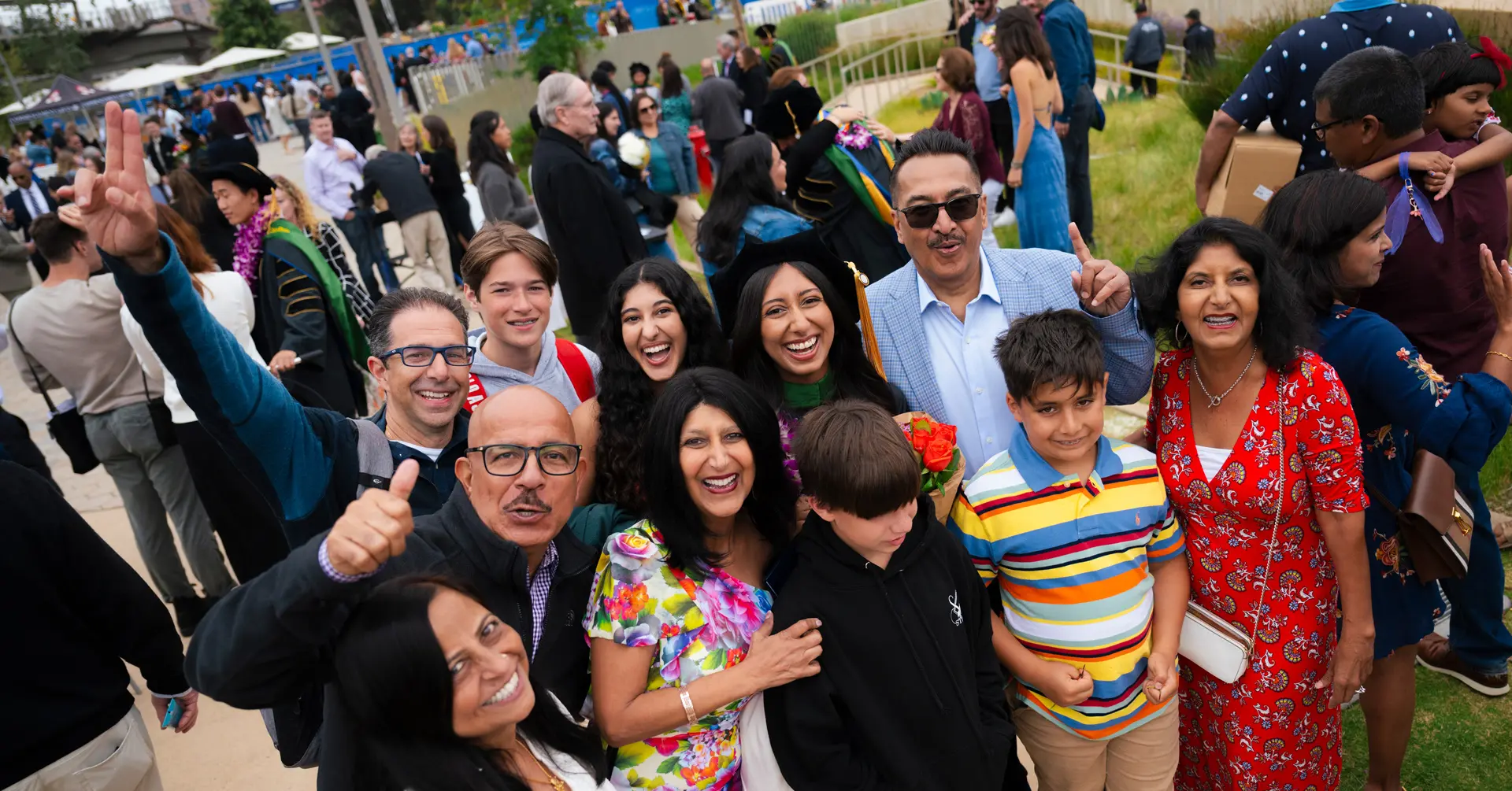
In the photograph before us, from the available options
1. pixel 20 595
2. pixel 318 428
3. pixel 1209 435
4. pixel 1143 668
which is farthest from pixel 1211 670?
pixel 20 595

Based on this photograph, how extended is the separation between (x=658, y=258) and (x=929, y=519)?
4.71 ft

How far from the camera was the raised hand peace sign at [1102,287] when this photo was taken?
2.57 m

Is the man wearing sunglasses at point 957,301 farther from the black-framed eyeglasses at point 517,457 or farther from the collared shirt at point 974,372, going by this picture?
the black-framed eyeglasses at point 517,457

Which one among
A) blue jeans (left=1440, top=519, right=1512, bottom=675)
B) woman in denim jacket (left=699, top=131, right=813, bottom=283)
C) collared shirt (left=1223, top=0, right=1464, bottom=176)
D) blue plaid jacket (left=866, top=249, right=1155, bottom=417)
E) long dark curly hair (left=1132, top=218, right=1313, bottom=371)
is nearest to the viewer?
long dark curly hair (left=1132, top=218, right=1313, bottom=371)

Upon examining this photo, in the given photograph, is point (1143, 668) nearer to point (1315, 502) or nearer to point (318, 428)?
point (1315, 502)

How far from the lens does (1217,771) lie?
9.11 feet

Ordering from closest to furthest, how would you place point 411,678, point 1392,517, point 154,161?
point 411,678 < point 1392,517 < point 154,161

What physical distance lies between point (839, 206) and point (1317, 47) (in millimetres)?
2337

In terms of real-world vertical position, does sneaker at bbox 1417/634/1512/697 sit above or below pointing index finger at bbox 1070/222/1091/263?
below

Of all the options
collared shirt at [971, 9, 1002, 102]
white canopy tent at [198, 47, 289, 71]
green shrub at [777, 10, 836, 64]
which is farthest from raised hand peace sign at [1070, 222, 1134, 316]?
white canopy tent at [198, 47, 289, 71]

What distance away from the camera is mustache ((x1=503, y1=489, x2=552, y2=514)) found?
2172mm

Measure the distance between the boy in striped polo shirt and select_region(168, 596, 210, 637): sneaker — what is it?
4681 mm

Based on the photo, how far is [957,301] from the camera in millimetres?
2969

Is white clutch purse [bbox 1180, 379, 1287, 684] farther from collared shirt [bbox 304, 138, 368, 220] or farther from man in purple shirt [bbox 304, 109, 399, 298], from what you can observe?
collared shirt [bbox 304, 138, 368, 220]
